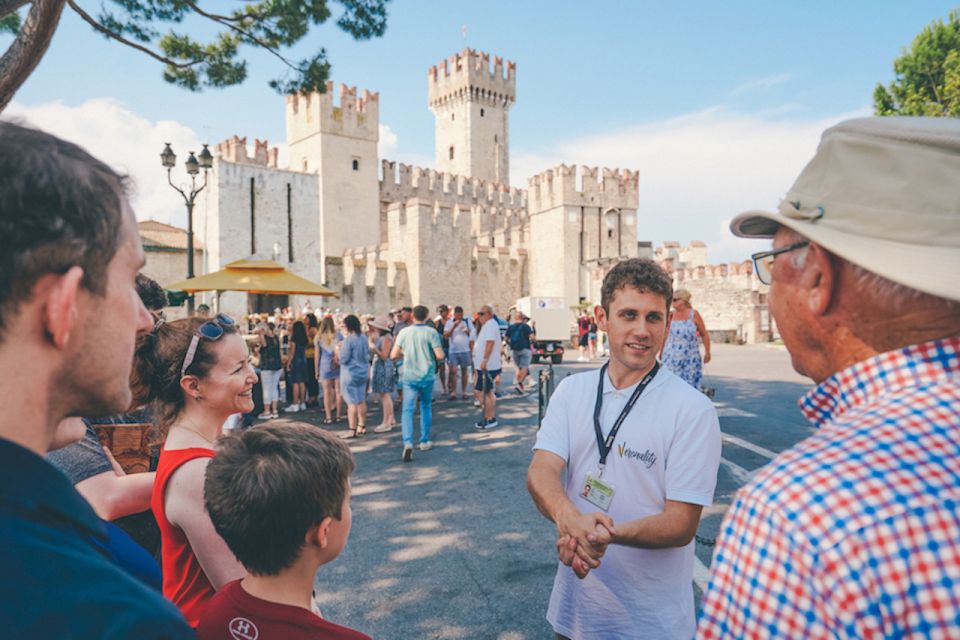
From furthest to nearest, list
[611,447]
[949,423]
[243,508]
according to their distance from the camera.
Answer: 1. [611,447]
2. [243,508]
3. [949,423]

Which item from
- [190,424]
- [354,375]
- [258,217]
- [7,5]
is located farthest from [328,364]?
[258,217]

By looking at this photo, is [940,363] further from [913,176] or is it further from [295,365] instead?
[295,365]

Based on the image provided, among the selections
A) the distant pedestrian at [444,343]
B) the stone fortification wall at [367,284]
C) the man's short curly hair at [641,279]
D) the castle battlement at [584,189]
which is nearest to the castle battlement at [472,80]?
the castle battlement at [584,189]

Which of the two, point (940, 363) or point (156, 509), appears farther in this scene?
point (156, 509)

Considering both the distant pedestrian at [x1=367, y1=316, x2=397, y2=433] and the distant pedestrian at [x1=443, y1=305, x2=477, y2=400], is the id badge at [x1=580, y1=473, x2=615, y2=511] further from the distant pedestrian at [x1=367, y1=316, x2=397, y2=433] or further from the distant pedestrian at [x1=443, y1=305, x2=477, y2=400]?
the distant pedestrian at [x1=443, y1=305, x2=477, y2=400]

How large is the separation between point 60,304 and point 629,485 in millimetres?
→ 1799

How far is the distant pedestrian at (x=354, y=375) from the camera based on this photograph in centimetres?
829

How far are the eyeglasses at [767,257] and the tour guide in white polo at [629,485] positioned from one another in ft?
2.90

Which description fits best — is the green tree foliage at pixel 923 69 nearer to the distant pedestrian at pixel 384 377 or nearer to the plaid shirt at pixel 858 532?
the distant pedestrian at pixel 384 377

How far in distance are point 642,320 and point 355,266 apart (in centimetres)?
2889

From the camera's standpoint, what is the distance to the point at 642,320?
2.29 meters

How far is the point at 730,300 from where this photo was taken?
105 ft

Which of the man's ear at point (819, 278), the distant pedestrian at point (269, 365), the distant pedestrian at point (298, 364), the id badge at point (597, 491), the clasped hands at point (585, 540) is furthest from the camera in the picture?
the distant pedestrian at point (298, 364)

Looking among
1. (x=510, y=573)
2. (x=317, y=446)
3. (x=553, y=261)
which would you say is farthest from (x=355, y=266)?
(x=317, y=446)
